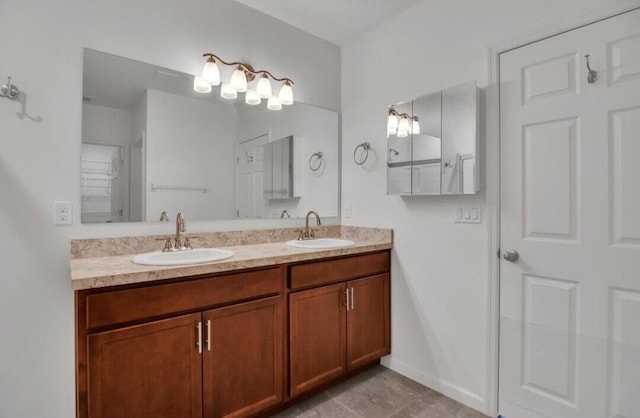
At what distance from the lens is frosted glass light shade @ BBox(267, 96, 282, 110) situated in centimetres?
238

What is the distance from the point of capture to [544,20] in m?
1.65

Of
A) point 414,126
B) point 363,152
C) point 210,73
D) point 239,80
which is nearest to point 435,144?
point 414,126

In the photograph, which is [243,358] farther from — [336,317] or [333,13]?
[333,13]

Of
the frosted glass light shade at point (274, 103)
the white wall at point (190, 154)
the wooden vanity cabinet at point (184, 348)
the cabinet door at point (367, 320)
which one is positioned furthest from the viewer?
the frosted glass light shade at point (274, 103)

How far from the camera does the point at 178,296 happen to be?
4.74ft

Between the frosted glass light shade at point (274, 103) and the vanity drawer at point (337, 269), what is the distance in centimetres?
119

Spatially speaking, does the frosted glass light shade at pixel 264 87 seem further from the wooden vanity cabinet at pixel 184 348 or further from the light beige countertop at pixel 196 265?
the wooden vanity cabinet at pixel 184 348

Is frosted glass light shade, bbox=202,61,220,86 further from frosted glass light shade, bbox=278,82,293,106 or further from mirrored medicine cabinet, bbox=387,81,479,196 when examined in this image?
mirrored medicine cabinet, bbox=387,81,479,196

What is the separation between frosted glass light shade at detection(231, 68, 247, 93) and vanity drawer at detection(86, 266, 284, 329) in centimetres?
123

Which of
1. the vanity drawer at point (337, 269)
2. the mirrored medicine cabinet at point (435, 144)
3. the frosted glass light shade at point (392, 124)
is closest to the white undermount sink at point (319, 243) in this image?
the vanity drawer at point (337, 269)

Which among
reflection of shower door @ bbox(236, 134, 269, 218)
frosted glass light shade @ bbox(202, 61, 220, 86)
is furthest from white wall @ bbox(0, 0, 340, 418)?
reflection of shower door @ bbox(236, 134, 269, 218)

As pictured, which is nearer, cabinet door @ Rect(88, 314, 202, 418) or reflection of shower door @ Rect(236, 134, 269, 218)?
cabinet door @ Rect(88, 314, 202, 418)

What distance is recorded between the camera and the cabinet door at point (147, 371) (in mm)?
1279

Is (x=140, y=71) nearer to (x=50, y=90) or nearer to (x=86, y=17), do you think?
(x=86, y=17)
